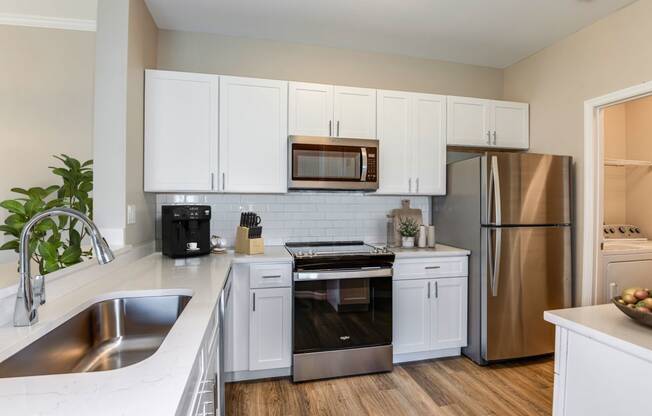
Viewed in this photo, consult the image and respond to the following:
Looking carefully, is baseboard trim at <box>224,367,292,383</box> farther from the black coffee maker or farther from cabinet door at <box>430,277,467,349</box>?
cabinet door at <box>430,277,467,349</box>

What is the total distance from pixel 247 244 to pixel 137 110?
46.6 inches

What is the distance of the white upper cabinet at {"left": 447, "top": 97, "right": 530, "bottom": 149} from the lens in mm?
3039

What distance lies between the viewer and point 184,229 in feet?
7.45

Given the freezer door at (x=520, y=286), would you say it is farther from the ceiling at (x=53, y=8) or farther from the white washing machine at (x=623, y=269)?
the ceiling at (x=53, y=8)

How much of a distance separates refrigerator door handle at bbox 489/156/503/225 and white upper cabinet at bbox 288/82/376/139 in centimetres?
96

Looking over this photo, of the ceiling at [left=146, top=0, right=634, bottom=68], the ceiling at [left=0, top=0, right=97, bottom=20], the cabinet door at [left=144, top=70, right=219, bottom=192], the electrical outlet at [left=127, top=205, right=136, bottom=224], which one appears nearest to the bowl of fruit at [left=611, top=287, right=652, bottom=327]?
the ceiling at [left=146, top=0, right=634, bottom=68]

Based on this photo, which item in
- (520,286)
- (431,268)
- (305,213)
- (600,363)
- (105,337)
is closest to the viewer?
(600,363)

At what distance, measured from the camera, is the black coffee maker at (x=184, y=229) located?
2240 mm

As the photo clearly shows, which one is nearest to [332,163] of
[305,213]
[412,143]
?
[305,213]

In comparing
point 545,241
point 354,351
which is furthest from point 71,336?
point 545,241

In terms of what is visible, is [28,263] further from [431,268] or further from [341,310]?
[431,268]

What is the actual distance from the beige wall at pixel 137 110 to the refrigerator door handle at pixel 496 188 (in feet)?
8.34

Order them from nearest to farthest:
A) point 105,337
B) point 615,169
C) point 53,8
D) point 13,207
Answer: point 105,337, point 13,207, point 53,8, point 615,169

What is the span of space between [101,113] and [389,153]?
2.10 m
